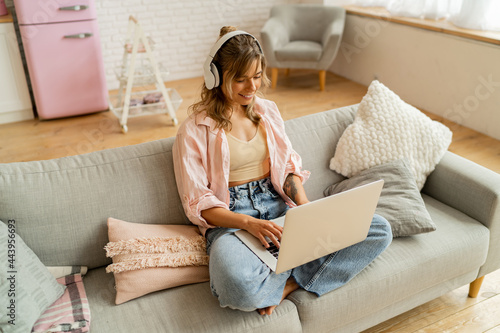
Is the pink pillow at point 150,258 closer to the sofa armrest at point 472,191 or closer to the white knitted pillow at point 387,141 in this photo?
the white knitted pillow at point 387,141

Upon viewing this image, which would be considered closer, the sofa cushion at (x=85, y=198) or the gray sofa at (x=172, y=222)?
the gray sofa at (x=172, y=222)

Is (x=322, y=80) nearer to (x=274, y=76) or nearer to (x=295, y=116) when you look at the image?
(x=274, y=76)

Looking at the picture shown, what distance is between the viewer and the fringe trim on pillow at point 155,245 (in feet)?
4.79

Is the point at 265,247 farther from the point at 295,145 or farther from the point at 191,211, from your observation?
the point at 295,145

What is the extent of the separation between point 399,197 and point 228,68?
827mm

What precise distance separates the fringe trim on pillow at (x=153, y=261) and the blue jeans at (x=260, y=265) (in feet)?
0.22

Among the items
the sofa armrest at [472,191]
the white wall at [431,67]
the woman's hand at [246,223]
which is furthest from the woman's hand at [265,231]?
the white wall at [431,67]

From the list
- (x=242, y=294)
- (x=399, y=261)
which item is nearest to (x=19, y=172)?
(x=242, y=294)

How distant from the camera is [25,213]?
1463mm

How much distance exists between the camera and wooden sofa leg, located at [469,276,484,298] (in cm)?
186

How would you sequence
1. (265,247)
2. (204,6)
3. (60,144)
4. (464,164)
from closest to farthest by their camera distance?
(265,247), (464,164), (60,144), (204,6)

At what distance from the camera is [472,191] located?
1.77 m

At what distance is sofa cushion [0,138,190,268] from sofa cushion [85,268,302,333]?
0.18 metres

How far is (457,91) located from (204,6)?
2596 mm
